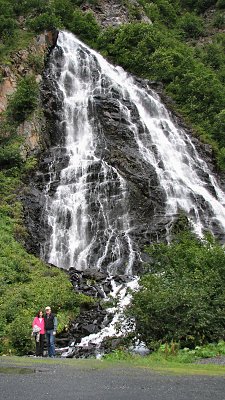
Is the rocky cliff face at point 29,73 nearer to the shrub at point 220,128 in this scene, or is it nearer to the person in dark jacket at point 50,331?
the shrub at point 220,128

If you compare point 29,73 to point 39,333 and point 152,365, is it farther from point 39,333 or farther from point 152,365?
point 152,365

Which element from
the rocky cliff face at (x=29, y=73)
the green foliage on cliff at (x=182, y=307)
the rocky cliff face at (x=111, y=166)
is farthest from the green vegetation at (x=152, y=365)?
the rocky cliff face at (x=29, y=73)

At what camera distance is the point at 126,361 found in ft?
35.0

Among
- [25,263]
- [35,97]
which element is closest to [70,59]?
[35,97]

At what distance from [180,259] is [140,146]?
757 inches

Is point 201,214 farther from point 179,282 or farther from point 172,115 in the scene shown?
point 179,282

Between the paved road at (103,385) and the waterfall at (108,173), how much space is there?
16.9 metres

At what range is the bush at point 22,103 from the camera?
111 ft

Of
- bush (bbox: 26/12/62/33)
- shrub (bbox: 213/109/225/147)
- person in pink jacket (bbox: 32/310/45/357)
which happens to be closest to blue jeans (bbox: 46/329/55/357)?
person in pink jacket (bbox: 32/310/45/357)

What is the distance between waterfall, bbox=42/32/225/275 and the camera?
86.9ft

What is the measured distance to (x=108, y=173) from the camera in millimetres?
30125

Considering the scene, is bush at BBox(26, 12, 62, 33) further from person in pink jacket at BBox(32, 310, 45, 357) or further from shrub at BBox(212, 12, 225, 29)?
person in pink jacket at BBox(32, 310, 45, 357)

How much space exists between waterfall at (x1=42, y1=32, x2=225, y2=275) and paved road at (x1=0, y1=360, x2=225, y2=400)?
16.9 m

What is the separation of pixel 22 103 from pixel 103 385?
29.3m
